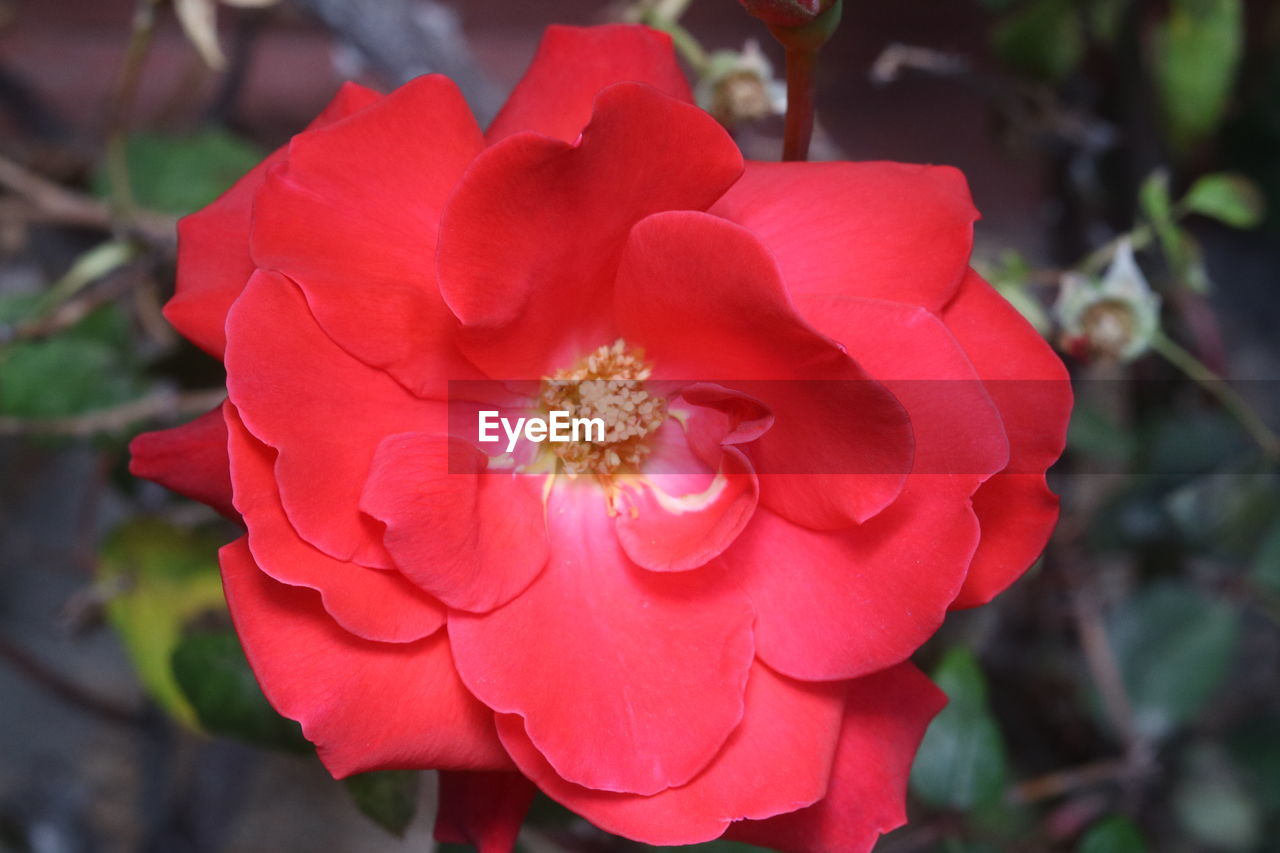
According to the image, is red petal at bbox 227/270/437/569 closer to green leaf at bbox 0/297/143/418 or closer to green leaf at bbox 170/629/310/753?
green leaf at bbox 170/629/310/753

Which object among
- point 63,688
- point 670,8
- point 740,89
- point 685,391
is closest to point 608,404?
point 685,391

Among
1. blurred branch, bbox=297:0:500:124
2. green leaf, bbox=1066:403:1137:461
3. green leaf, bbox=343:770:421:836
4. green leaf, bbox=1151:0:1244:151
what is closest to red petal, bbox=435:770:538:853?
green leaf, bbox=343:770:421:836

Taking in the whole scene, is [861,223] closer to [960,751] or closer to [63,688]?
[960,751]

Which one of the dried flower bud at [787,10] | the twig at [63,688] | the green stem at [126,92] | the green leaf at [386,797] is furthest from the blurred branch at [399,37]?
the twig at [63,688]

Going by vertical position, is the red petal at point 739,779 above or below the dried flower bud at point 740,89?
below

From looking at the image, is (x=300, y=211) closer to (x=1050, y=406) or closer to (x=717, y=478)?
(x=717, y=478)

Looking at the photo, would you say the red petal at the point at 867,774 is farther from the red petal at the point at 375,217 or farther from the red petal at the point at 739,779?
the red petal at the point at 375,217
